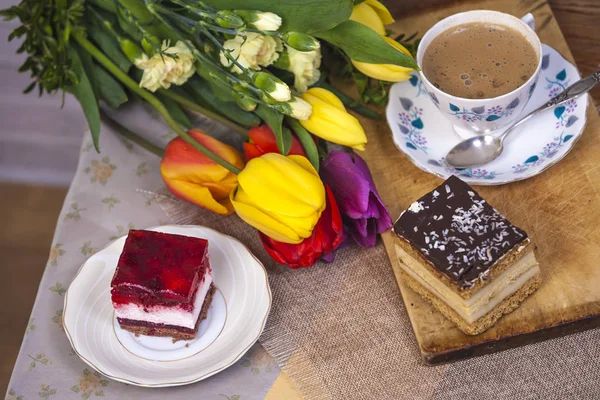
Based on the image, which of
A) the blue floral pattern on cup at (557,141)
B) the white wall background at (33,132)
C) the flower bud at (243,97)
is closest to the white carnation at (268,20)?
the flower bud at (243,97)

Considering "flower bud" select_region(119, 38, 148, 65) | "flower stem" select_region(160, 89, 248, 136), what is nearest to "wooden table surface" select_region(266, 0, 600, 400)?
"flower stem" select_region(160, 89, 248, 136)

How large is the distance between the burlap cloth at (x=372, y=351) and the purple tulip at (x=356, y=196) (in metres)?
0.05

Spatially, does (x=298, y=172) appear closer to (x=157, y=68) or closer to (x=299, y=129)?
(x=299, y=129)

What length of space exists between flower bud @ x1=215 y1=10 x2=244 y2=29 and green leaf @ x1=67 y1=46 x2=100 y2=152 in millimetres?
331

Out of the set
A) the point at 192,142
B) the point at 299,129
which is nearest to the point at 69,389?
the point at 192,142

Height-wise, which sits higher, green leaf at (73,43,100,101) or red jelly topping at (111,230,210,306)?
green leaf at (73,43,100,101)

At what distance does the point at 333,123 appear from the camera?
131 centimetres

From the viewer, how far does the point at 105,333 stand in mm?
1281

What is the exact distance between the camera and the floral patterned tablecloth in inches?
49.2

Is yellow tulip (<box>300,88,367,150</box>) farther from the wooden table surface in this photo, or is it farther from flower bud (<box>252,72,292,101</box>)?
the wooden table surface

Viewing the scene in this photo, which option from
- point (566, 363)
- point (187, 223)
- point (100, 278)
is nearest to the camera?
point (566, 363)

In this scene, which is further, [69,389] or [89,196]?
[89,196]

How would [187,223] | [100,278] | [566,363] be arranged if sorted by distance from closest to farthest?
[566,363]
[100,278]
[187,223]

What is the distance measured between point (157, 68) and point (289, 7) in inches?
9.7
